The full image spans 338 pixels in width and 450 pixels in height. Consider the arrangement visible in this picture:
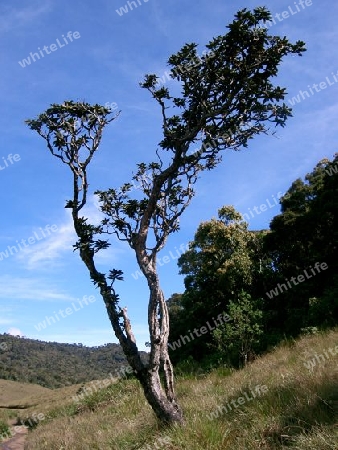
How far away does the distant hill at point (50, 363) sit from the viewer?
4599 inches

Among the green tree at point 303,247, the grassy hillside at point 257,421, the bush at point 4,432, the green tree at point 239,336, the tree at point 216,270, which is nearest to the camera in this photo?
the grassy hillside at point 257,421

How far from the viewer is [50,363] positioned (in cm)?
14600

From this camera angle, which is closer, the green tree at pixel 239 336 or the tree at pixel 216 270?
the green tree at pixel 239 336

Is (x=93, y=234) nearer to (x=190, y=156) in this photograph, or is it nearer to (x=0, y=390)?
(x=190, y=156)

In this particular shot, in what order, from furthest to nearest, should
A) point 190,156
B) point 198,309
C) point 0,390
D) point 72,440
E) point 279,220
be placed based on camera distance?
point 0,390, point 198,309, point 279,220, point 72,440, point 190,156

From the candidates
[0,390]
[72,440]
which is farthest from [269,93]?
[0,390]

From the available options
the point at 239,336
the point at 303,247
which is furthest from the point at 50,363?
the point at 239,336

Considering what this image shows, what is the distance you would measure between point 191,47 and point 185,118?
1.44 metres

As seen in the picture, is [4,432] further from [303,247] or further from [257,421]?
[303,247]

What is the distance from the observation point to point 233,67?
Result: 779 cm

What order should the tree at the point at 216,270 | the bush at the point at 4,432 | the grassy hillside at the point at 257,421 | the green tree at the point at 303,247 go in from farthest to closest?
the tree at the point at 216,270 → the green tree at the point at 303,247 → the bush at the point at 4,432 → the grassy hillside at the point at 257,421

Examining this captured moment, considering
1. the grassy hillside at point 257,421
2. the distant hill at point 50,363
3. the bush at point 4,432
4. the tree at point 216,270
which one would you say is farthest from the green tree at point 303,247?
the distant hill at point 50,363

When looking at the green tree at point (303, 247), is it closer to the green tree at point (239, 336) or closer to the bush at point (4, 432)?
the green tree at point (239, 336)

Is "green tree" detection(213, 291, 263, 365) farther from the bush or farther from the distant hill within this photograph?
the distant hill
